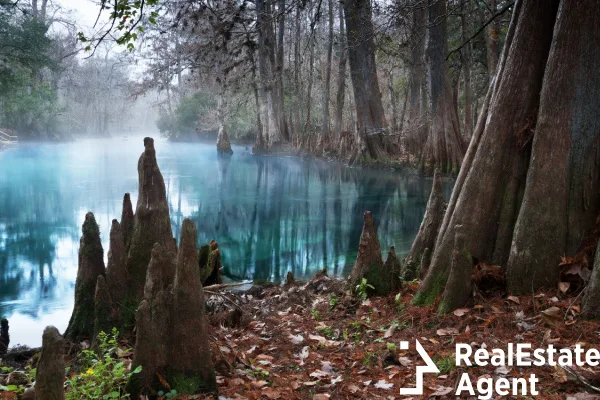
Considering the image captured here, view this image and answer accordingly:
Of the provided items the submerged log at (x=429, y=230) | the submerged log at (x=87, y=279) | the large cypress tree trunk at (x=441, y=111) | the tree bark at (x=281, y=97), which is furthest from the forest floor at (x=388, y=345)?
the tree bark at (x=281, y=97)

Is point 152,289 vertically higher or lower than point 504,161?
lower

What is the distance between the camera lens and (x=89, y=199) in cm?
2303

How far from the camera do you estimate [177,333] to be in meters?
4.48

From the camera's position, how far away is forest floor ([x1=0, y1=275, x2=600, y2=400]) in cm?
418

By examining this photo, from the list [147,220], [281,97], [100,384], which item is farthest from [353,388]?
[281,97]

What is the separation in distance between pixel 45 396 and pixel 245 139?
5023cm

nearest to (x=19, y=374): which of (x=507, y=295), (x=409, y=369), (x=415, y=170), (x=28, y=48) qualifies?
(x=409, y=369)

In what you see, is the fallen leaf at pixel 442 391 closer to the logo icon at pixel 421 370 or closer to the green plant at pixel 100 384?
the logo icon at pixel 421 370

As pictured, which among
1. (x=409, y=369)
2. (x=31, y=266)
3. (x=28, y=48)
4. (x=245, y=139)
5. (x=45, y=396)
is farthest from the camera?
(x=245, y=139)

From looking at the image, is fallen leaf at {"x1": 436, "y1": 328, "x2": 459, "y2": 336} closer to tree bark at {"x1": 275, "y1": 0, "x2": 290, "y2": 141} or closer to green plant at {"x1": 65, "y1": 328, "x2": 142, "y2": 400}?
green plant at {"x1": 65, "y1": 328, "x2": 142, "y2": 400}

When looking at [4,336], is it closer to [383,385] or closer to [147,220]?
[147,220]

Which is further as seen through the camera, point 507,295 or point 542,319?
point 507,295

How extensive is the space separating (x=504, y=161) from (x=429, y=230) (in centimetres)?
223

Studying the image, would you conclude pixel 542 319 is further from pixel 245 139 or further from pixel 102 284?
pixel 245 139
